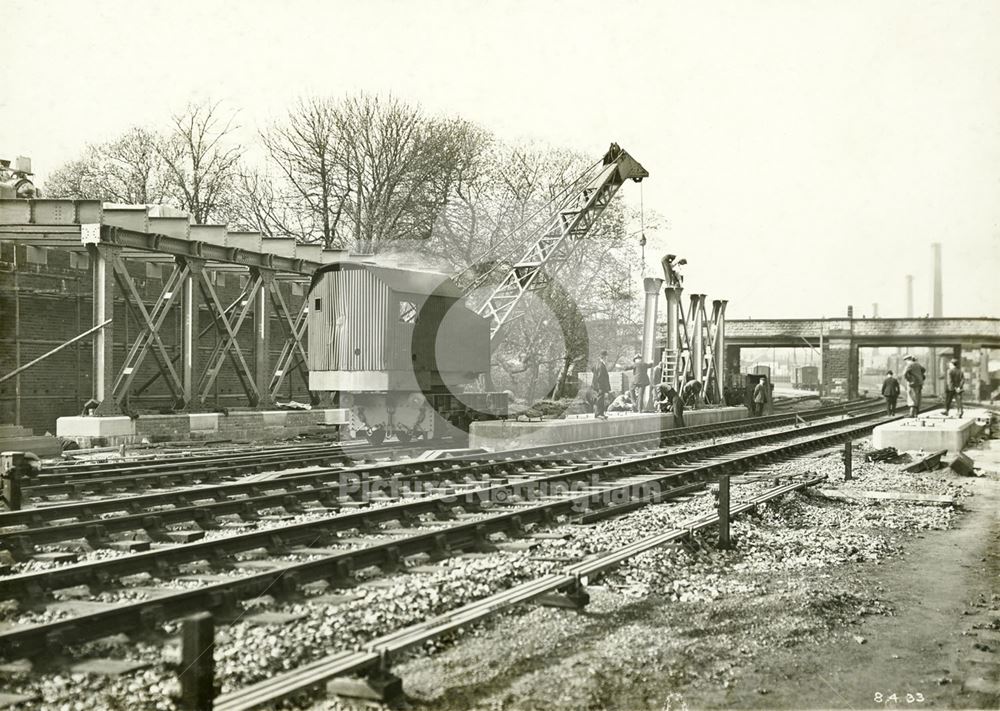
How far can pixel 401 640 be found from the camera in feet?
14.4

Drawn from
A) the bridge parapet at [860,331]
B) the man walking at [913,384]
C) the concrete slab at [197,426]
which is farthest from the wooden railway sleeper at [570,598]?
the bridge parapet at [860,331]

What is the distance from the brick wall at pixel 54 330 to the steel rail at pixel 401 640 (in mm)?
14684

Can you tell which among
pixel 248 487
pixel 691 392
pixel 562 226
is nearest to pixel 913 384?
pixel 691 392

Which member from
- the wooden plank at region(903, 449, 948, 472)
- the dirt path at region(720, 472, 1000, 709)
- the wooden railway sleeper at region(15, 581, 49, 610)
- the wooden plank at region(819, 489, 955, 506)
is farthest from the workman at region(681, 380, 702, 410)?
the wooden railway sleeper at region(15, 581, 49, 610)

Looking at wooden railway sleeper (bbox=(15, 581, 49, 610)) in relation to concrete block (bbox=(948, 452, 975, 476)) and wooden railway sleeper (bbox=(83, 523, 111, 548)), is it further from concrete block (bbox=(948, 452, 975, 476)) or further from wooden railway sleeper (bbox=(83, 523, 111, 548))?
concrete block (bbox=(948, 452, 975, 476))

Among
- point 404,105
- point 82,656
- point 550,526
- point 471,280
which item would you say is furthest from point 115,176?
point 82,656

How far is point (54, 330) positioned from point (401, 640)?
1742cm

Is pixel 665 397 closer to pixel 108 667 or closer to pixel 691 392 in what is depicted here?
pixel 691 392

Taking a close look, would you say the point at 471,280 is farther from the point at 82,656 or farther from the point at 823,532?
the point at 82,656

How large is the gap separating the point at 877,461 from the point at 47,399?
16.3m

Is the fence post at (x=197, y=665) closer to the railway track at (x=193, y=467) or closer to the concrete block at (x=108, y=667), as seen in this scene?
the concrete block at (x=108, y=667)

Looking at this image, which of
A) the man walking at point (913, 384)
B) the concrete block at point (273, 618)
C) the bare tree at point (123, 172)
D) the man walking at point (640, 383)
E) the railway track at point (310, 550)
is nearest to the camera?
the railway track at point (310, 550)

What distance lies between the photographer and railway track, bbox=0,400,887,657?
493cm

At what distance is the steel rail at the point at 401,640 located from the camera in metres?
3.73
